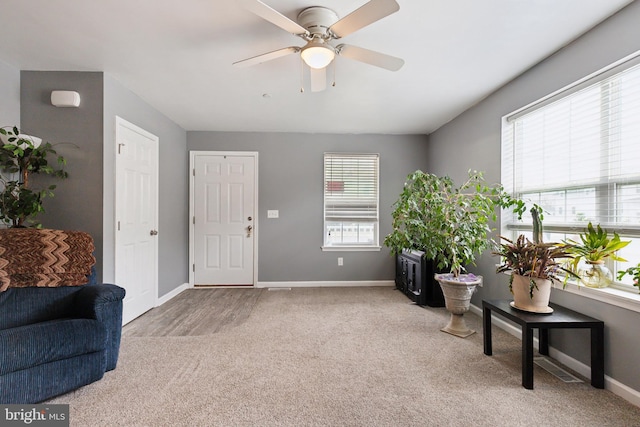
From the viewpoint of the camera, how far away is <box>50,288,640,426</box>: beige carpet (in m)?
1.62

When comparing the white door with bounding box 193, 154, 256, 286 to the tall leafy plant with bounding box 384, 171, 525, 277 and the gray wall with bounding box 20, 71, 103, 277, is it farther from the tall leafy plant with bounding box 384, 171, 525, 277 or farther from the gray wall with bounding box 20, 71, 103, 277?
the tall leafy plant with bounding box 384, 171, 525, 277

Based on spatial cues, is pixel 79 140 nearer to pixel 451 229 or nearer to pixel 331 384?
pixel 331 384

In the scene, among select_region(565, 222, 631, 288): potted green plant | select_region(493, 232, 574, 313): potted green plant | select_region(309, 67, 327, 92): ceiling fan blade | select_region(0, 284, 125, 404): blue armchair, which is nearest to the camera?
select_region(0, 284, 125, 404): blue armchair

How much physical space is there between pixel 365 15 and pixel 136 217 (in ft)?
9.70

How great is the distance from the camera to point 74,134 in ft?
8.71

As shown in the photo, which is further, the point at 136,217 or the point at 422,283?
the point at 422,283

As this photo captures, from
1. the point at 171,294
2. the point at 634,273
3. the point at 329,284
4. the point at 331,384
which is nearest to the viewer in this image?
the point at 634,273

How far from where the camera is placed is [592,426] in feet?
5.09

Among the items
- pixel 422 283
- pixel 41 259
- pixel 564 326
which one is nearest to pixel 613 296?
pixel 564 326

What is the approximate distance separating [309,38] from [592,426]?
2.76 meters

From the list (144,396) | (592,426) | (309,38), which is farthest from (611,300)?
(144,396)

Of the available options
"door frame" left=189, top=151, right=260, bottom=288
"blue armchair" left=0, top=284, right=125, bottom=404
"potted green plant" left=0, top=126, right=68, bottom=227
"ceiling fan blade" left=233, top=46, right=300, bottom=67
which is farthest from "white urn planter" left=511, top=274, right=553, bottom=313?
"potted green plant" left=0, top=126, right=68, bottom=227

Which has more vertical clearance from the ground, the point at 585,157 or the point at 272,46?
the point at 272,46

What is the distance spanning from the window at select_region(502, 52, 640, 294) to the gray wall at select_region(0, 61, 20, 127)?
458 cm
